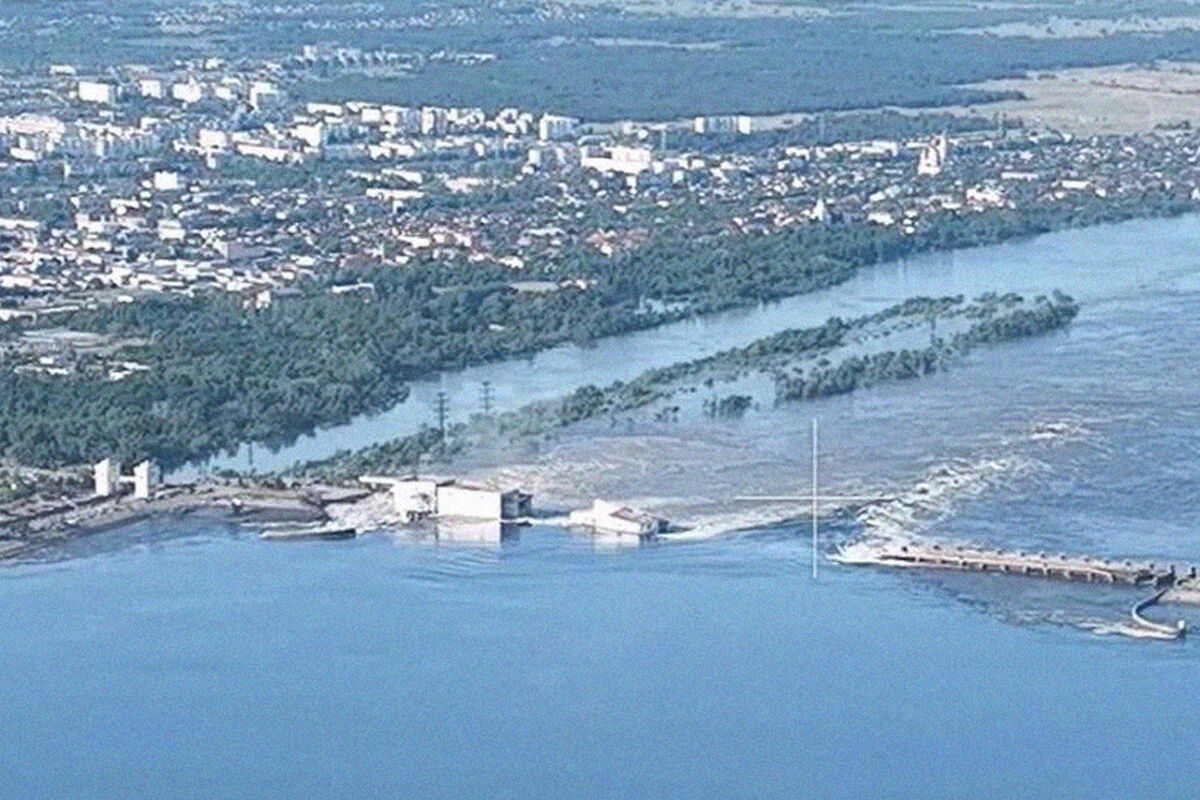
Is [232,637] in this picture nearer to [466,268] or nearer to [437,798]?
[437,798]

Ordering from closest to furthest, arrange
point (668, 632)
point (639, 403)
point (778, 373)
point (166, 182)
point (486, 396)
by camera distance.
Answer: point (668, 632), point (639, 403), point (486, 396), point (778, 373), point (166, 182)

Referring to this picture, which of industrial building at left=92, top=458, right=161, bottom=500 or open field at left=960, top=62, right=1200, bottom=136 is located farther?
open field at left=960, top=62, right=1200, bottom=136

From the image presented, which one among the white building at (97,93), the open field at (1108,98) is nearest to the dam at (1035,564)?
the open field at (1108,98)

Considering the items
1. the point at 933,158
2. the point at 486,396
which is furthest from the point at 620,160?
the point at 486,396

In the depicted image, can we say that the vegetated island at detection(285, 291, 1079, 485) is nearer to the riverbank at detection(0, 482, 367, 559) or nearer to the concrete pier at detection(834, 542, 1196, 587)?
the riverbank at detection(0, 482, 367, 559)

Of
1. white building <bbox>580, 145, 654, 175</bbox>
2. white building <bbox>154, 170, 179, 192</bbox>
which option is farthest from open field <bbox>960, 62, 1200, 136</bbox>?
white building <bbox>154, 170, 179, 192</bbox>

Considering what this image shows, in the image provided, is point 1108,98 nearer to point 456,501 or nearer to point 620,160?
point 620,160
